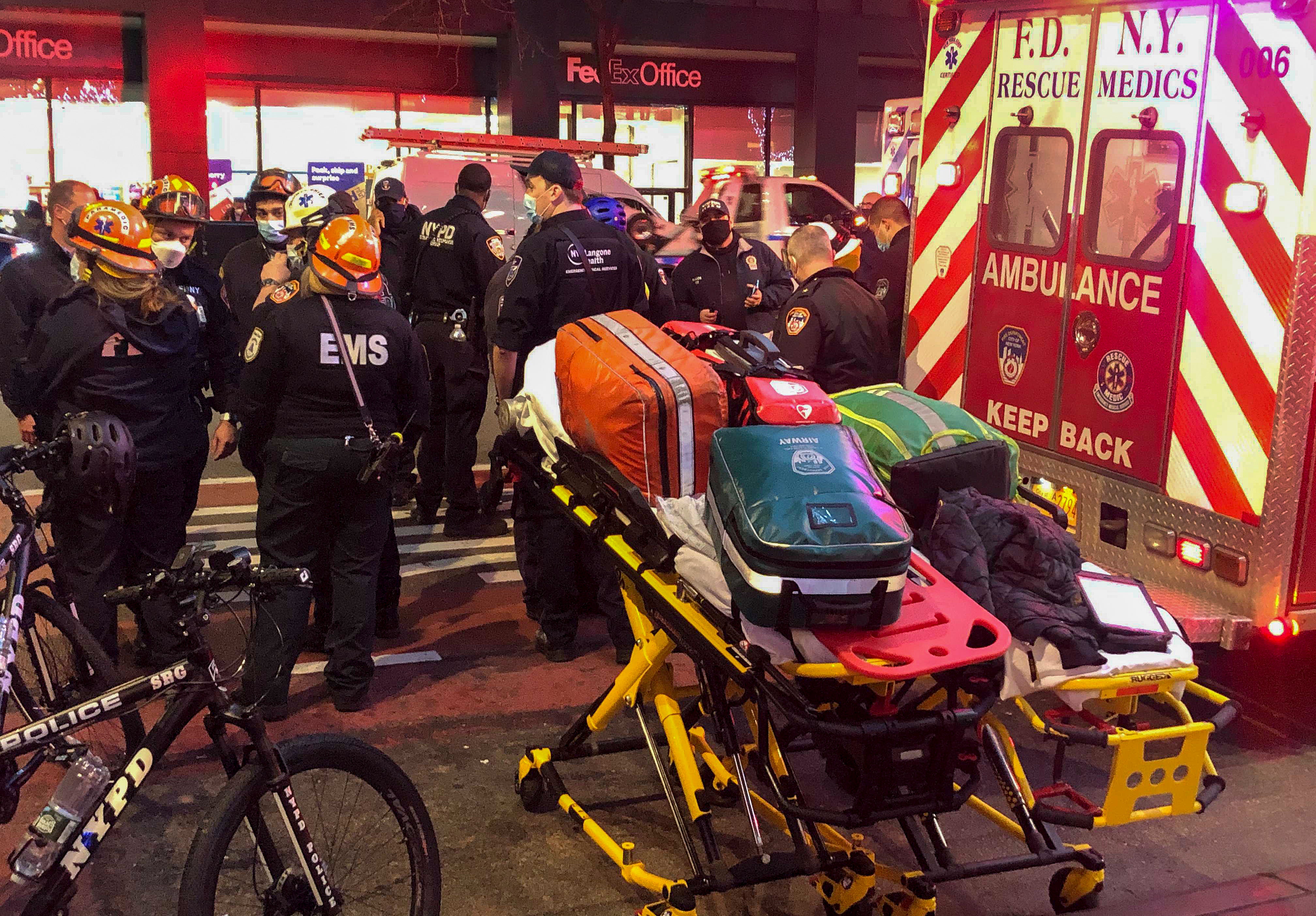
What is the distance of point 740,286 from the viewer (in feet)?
30.3

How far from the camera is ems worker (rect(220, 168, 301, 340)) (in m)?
7.50

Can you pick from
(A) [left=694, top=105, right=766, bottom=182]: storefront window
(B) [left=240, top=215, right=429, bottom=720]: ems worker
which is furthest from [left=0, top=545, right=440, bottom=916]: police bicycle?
(A) [left=694, top=105, right=766, bottom=182]: storefront window

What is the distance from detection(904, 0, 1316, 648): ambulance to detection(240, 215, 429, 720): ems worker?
8.79ft

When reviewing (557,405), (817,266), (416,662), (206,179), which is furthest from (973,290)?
(206,179)

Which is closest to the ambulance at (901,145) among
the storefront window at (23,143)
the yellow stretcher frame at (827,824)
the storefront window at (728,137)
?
the storefront window at (728,137)

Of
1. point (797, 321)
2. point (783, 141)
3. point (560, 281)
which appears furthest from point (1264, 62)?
point (783, 141)

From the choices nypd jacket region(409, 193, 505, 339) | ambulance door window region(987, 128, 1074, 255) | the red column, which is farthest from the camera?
the red column

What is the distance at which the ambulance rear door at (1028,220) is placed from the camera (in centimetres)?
575

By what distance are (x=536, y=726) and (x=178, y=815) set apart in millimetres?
→ 1427

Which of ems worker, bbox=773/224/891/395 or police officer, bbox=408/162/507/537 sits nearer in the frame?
ems worker, bbox=773/224/891/395

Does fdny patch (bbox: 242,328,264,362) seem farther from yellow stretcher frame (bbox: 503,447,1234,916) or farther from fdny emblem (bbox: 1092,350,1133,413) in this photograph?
fdny emblem (bbox: 1092,350,1133,413)

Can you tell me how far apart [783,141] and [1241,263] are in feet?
75.1

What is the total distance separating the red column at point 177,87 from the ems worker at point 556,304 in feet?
53.3

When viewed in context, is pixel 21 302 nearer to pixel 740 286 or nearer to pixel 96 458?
pixel 96 458
